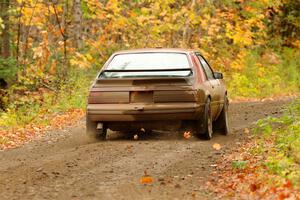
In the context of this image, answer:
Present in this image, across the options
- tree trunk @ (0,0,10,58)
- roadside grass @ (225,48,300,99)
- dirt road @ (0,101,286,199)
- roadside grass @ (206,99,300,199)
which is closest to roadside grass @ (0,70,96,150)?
dirt road @ (0,101,286,199)

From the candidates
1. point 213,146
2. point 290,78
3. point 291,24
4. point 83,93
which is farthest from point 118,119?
point 291,24

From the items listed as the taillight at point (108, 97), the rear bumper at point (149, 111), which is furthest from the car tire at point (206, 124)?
the taillight at point (108, 97)

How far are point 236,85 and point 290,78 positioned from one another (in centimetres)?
→ 518

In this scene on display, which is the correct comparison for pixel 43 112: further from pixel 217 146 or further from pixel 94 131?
pixel 217 146

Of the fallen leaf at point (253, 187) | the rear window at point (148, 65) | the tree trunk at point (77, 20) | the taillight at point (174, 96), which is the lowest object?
the tree trunk at point (77, 20)

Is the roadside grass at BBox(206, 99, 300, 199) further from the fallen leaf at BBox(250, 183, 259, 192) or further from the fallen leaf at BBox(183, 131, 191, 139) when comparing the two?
the fallen leaf at BBox(183, 131, 191, 139)

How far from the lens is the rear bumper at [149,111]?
36.7 feet

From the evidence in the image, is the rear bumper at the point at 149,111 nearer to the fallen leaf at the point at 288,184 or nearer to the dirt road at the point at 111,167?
the dirt road at the point at 111,167

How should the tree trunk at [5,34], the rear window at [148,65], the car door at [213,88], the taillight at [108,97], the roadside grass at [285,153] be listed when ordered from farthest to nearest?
the tree trunk at [5,34]
the car door at [213,88]
the rear window at [148,65]
the taillight at [108,97]
the roadside grass at [285,153]

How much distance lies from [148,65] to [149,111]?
0.98 metres

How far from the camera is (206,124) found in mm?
11523

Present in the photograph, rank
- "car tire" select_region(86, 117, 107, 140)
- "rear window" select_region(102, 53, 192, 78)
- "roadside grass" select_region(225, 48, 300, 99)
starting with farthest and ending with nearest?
"roadside grass" select_region(225, 48, 300, 99)
"car tire" select_region(86, 117, 107, 140)
"rear window" select_region(102, 53, 192, 78)

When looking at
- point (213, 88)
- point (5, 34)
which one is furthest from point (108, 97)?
point (5, 34)

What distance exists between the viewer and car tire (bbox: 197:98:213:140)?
11414 millimetres
